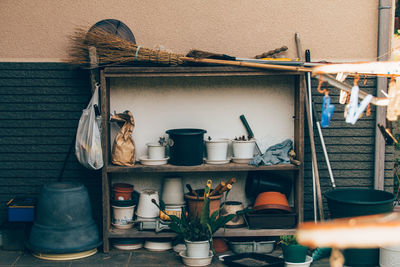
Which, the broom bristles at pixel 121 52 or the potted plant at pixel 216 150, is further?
the potted plant at pixel 216 150

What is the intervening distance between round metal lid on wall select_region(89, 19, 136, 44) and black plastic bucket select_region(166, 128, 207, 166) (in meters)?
0.98

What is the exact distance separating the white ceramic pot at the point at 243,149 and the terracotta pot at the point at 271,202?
40cm

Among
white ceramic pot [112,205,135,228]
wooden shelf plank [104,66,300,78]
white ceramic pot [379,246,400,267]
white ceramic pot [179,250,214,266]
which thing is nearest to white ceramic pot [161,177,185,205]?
white ceramic pot [112,205,135,228]

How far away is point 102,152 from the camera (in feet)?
14.6

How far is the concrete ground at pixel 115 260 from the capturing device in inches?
167

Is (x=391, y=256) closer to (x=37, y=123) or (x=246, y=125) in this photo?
(x=246, y=125)

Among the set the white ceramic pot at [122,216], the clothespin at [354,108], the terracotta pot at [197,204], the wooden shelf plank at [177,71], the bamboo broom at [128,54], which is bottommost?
the white ceramic pot at [122,216]

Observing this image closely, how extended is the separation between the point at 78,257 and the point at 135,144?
3.99 feet

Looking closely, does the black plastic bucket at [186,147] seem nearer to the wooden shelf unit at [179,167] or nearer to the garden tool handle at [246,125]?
the wooden shelf unit at [179,167]

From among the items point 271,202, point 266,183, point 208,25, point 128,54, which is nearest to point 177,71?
point 128,54

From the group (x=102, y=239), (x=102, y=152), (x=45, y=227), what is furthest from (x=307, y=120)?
(x=45, y=227)

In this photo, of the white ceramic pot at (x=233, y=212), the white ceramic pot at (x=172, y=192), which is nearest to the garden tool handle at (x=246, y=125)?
the white ceramic pot at (x=233, y=212)

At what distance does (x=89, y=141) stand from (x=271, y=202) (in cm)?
176

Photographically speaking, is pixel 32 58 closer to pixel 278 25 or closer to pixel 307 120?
pixel 278 25
